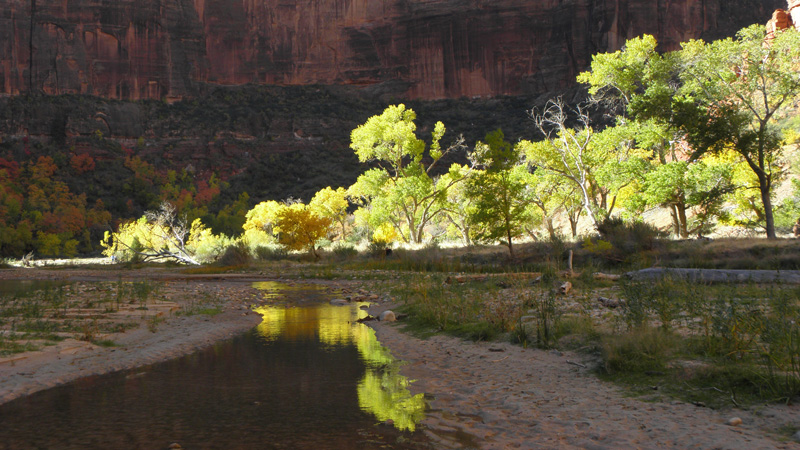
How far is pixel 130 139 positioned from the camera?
86312mm

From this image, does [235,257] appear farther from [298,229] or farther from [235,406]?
[235,406]

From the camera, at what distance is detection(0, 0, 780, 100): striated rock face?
91.8 m

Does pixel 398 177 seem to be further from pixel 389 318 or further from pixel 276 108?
pixel 276 108

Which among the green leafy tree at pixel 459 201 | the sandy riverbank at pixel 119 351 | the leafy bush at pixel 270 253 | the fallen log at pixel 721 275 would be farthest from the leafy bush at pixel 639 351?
the leafy bush at pixel 270 253

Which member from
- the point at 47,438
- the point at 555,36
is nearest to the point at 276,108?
the point at 555,36

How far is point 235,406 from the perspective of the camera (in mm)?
5234

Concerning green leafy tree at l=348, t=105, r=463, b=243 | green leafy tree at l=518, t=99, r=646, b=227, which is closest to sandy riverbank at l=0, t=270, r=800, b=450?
green leafy tree at l=518, t=99, r=646, b=227

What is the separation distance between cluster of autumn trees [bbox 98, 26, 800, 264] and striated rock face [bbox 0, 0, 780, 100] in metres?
62.6

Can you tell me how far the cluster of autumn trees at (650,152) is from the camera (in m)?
21.5

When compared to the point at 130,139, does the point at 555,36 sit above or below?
A: above

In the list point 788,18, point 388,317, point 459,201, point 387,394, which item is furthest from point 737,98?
point 788,18

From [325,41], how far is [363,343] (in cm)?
11022

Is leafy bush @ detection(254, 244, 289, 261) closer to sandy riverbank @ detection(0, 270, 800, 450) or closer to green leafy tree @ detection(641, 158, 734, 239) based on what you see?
green leafy tree @ detection(641, 158, 734, 239)

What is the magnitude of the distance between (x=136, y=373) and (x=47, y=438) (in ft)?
7.83
